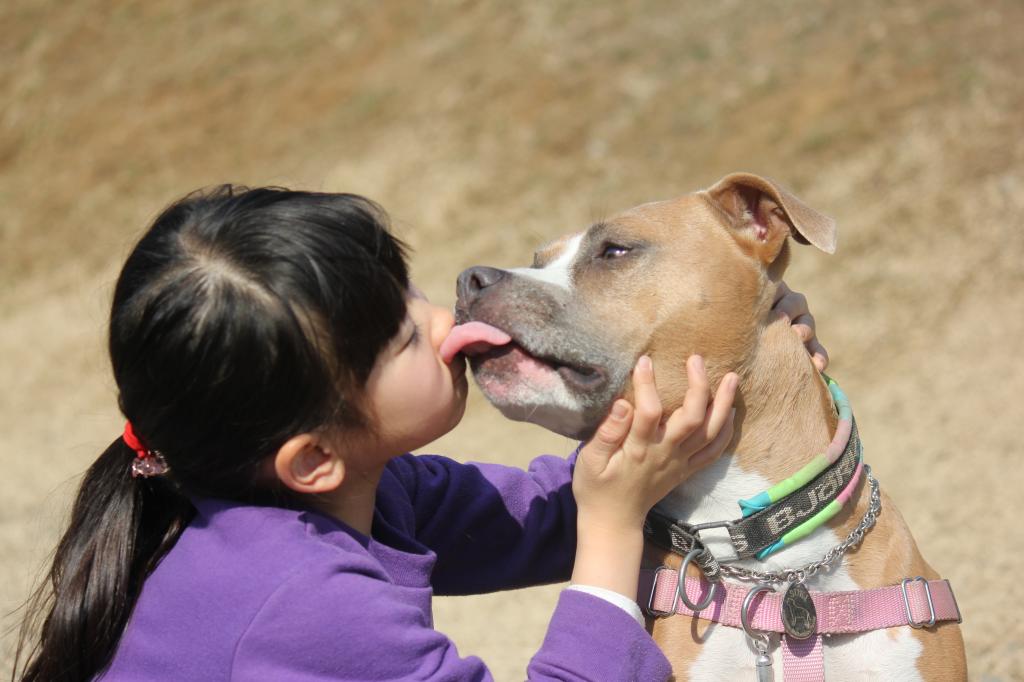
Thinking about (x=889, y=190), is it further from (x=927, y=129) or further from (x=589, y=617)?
(x=589, y=617)

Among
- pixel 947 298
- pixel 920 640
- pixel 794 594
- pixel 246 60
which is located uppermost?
pixel 794 594

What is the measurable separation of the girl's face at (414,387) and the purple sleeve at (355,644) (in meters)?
0.33

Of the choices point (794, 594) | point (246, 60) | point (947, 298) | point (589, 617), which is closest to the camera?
point (589, 617)

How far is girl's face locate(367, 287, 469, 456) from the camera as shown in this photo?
91.3 inches

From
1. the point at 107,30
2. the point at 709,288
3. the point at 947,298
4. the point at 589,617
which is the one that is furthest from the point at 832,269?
the point at 107,30

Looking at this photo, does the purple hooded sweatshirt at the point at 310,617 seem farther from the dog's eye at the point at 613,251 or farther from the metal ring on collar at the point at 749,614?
the dog's eye at the point at 613,251

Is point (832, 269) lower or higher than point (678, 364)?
lower

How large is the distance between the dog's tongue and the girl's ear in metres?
0.34

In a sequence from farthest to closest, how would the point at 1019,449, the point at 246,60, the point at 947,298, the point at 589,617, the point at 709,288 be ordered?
the point at 246,60 → the point at 947,298 → the point at 1019,449 → the point at 709,288 → the point at 589,617

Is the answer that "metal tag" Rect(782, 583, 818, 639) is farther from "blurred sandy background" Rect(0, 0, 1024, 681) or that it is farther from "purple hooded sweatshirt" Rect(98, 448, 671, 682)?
"blurred sandy background" Rect(0, 0, 1024, 681)

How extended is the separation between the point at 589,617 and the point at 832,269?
6.73 meters

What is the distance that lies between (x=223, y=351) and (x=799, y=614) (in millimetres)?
1380

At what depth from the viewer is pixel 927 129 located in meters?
9.56

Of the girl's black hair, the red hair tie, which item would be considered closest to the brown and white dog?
Result: the girl's black hair
